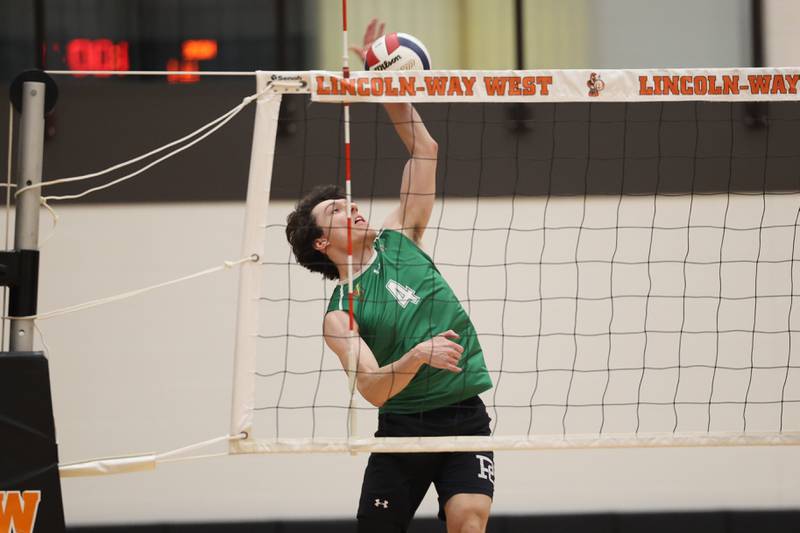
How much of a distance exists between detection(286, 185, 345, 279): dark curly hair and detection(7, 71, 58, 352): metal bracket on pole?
2.90 feet

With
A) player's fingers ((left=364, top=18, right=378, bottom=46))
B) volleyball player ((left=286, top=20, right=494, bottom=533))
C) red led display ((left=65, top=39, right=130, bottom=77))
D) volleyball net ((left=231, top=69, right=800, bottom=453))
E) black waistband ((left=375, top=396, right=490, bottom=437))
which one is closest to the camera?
volleyball player ((left=286, top=20, right=494, bottom=533))

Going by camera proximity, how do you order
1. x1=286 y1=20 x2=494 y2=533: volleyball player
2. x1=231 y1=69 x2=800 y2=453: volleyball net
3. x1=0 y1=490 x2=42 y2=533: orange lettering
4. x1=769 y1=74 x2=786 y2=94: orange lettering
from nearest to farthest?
x1=0 y1=490 x2=42 y2=533: orange lettering, x1=286 y1=20 x2=494 y2=533: volleyball player, x1=769 y1=74 x2=786 y2=94: orange lettering, x1=231 y1=69 x2=800 y2=453: volleyball net

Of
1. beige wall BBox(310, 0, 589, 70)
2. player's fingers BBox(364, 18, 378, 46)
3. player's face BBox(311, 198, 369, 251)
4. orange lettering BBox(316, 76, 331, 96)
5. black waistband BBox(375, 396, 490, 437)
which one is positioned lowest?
black waistband BBox(375, 396, 490, 437)

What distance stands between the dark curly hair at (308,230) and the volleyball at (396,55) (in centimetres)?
50

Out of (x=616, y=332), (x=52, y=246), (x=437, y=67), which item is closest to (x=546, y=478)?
(x=616, y=332)

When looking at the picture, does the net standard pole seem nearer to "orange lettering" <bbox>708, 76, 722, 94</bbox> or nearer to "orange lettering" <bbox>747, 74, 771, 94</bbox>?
"orange lettering" <bbox>708, 76, 722, 94</bbox>

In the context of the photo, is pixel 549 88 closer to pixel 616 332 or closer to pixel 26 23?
pixel 616 332

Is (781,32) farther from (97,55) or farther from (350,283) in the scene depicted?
(97,55)

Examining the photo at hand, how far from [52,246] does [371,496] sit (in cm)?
282

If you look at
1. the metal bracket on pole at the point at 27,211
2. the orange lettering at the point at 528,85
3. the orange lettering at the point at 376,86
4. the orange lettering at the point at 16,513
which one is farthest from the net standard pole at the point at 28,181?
the orange lettering at the point at 528,85

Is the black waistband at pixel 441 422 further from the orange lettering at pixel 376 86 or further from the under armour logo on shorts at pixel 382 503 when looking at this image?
the orange lettering at pixel 376 86

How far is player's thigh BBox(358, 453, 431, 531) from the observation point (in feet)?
10.5

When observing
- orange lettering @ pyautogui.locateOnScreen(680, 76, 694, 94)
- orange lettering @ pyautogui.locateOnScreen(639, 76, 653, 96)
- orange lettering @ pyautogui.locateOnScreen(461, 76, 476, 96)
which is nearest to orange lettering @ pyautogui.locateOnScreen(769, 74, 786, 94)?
orange lettering @ pyautogui.locateOnScreen(680, 76, 694, 94)

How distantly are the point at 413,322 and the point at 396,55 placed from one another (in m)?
0.99
